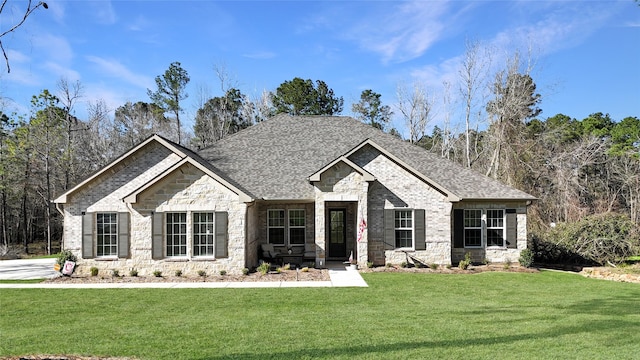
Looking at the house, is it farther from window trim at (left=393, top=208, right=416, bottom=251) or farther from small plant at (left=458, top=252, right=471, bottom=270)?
small plant at (left=458, top=252, right=471, bottom=270)

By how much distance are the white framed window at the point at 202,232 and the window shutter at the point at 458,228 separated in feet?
34.5

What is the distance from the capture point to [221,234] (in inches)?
637

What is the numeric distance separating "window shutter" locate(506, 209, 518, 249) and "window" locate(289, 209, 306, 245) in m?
9.23

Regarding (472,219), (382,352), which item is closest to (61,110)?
(472,219)

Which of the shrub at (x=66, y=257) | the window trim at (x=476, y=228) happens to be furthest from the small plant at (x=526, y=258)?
the shrub at (x=66, y=257)

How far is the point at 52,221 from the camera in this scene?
1457 inches

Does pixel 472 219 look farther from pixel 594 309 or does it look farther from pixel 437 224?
pixel 594 309

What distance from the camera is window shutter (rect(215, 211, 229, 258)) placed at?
16156 mm

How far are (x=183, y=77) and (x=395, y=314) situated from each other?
37764 mm

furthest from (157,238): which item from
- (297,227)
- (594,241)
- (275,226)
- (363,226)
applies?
(594,241)

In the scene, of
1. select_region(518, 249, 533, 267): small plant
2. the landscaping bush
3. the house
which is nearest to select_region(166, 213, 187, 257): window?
the house

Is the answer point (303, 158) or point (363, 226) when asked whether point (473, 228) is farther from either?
point (303, 158)

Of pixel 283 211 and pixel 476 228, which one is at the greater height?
A: pixel 283 211

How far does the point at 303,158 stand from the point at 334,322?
43.7ft
